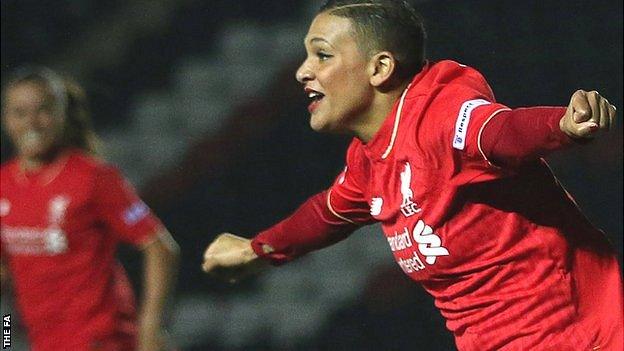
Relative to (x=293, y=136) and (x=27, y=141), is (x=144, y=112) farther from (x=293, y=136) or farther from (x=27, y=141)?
(x=27, y=141)

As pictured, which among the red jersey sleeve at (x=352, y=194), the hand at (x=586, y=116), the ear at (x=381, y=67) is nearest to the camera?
the hand at (x=586, y=116)

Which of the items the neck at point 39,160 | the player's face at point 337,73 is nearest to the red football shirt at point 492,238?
the player's face at point 337,73

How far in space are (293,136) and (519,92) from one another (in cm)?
87

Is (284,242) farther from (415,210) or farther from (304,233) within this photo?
(415,210)

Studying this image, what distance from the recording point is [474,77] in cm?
268

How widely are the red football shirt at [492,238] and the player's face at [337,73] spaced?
13cm

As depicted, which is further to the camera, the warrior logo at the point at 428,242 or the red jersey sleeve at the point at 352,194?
the red jersey sleeve at the point at 352,194

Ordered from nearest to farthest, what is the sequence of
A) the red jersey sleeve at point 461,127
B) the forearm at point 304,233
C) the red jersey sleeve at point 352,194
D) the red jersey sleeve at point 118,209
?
the red jersey sleeve at point 461,127 < the red jersey sleeve at point 352,194 < the forearm at point 304,233 < the red jersey sleeve at point 118,209

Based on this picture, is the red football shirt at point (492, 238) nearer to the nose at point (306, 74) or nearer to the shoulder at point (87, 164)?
the nose at point (306, 74)

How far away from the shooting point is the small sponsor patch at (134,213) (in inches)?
151

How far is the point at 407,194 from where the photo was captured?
268 cm

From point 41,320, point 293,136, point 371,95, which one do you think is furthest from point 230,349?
point 371,95

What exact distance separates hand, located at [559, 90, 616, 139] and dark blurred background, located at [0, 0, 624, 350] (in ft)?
9.40

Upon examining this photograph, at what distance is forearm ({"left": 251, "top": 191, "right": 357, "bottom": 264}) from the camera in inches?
123
